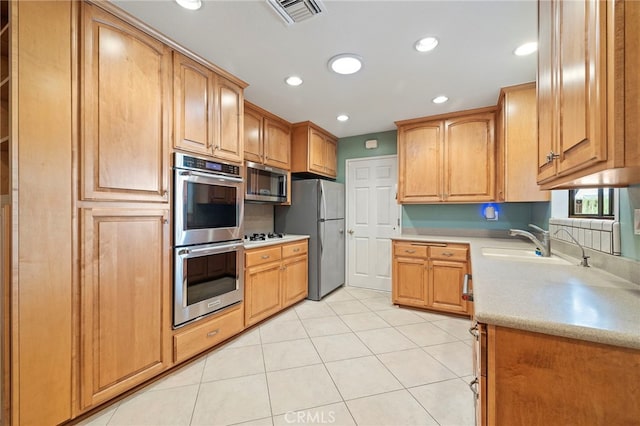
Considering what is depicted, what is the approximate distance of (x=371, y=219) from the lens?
159 inches

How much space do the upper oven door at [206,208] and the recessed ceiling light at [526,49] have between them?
239 centimetres

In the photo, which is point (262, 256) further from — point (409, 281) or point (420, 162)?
point (420, 162)

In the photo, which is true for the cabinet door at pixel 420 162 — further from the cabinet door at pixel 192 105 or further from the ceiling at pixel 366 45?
the cabinet door at pixel 192 105

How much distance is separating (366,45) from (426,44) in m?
0.42

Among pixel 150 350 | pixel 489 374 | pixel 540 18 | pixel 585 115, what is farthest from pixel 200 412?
pixel 540 18

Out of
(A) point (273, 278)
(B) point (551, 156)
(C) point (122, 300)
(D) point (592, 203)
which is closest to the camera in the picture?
(B) point (551, 156)

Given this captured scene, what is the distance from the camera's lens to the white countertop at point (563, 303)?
0.73 meters

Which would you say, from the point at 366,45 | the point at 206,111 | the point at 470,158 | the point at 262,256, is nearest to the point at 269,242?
the point at 262,256

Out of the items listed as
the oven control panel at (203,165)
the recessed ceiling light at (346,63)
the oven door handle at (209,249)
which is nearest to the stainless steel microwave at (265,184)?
the oven control panel at (203,165)

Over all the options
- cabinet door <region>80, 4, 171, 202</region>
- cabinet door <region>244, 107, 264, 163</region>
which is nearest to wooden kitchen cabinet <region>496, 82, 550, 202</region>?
cabinet door <region>244, 107, 264, 163</region>

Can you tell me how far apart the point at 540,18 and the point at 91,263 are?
2661 millimetres

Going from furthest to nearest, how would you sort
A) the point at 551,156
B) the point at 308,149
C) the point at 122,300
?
1. the point at 308,149
2. the point at 122,300
3. the point at 551,156

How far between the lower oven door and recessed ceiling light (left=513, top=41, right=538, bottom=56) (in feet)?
8.75

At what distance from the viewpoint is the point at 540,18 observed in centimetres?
129
